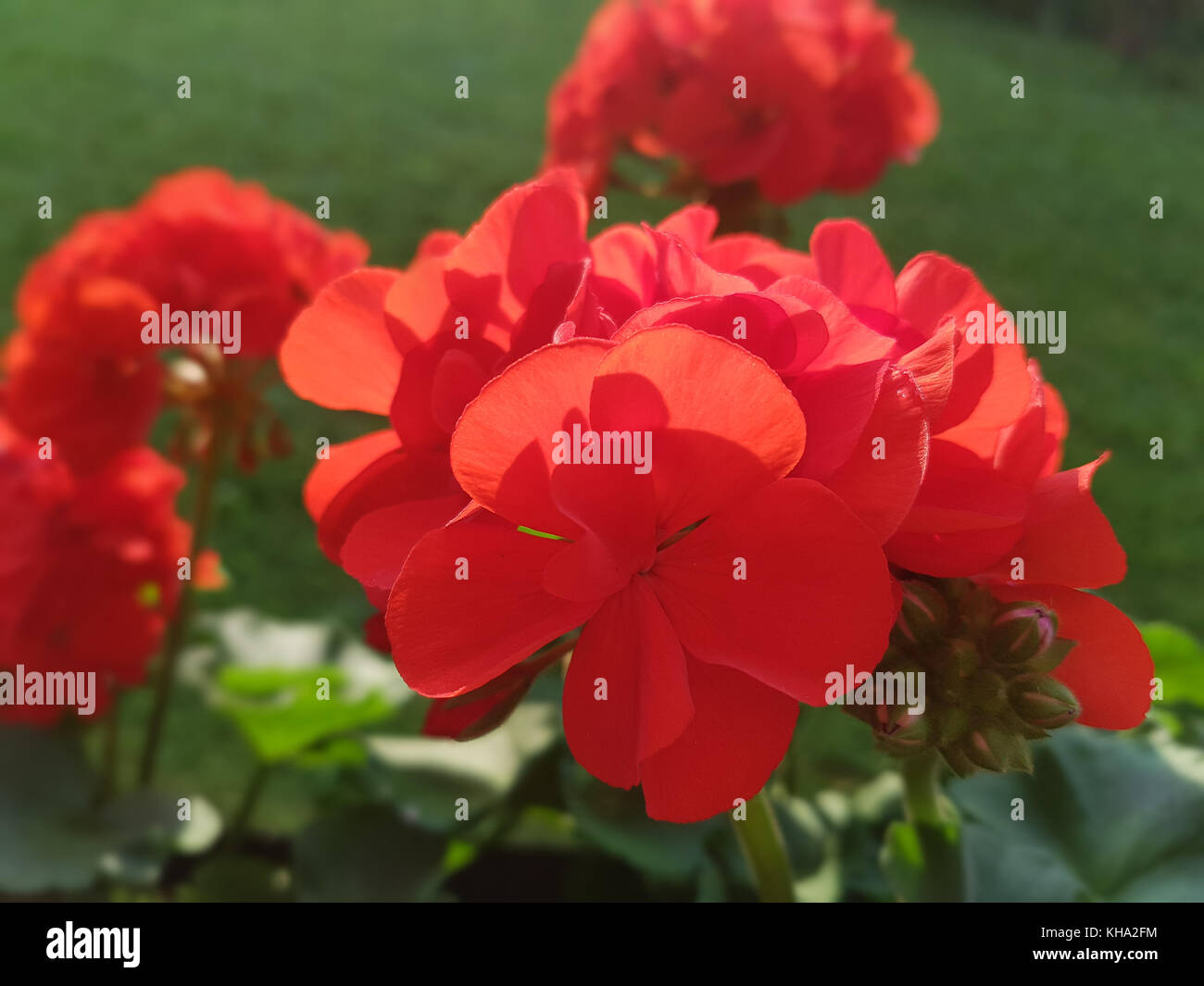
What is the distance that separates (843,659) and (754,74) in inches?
33.7

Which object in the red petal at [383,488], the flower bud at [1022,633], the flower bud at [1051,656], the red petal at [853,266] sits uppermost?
the red petal at [853,266]

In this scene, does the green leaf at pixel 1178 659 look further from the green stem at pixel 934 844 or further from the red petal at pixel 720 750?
the red petal at pixel 720 750

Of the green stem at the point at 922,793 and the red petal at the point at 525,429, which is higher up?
the red petal at the point at 525,429

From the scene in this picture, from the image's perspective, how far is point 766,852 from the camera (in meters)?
0.63

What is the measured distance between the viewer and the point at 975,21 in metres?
5.32

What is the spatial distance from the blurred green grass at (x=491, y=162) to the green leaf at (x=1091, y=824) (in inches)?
35.3

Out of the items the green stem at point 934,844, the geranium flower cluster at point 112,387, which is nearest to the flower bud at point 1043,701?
the green stem at point 934,844

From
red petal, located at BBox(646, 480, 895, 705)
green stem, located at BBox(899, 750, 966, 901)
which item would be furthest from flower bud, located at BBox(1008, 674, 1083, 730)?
green stem, located at BBox(899, 750, 966, 901)

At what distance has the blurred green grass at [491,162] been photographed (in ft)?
7.18

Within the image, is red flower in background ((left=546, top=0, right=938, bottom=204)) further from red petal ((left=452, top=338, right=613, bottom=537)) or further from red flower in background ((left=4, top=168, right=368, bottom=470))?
red petal ((left=452, top=338, right=613, bottom=537))

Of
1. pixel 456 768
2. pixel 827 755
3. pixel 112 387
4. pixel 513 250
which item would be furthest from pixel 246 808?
pixel 513 250

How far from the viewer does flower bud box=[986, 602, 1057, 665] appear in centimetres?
47

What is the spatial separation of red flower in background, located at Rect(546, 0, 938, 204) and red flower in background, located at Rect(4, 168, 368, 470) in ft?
1.13

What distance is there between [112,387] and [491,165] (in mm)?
2703
